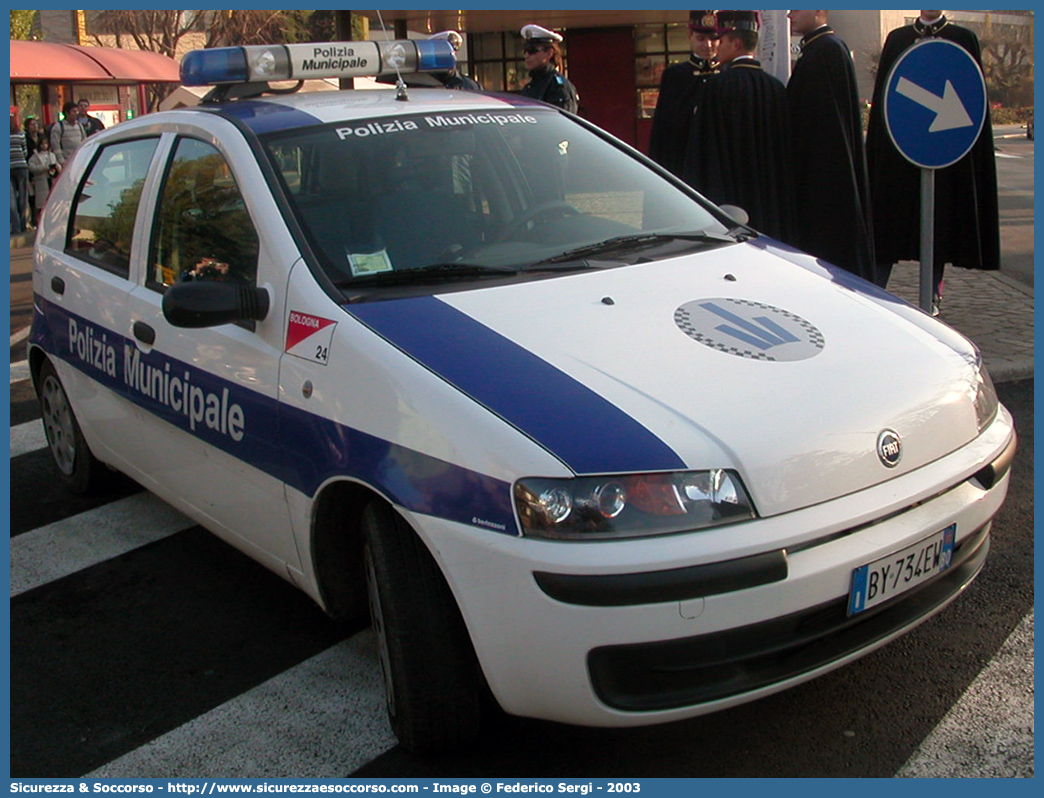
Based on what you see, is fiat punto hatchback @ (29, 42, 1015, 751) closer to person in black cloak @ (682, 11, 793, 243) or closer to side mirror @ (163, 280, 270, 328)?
side mirror @ (163, 280, 270, 328)

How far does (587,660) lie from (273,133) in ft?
7.09

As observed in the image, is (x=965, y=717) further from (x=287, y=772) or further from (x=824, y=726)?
(x=287, y=772)

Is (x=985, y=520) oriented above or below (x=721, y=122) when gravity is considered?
below

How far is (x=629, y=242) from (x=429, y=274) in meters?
0.77

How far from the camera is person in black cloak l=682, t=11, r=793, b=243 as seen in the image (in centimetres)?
657

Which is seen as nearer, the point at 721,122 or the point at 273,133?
the point at 273,133

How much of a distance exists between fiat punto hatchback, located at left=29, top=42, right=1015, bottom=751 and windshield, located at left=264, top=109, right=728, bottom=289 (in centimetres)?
1

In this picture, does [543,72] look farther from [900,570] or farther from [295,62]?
[900,570]

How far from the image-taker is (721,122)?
6.61 metres

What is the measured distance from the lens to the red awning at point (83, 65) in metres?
23.6

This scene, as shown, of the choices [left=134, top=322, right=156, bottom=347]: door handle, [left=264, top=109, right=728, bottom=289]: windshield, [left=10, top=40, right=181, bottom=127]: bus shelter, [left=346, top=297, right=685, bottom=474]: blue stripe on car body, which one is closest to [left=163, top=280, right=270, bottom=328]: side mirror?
[left=264, top=109, right=728, bottom=289]: windshield
